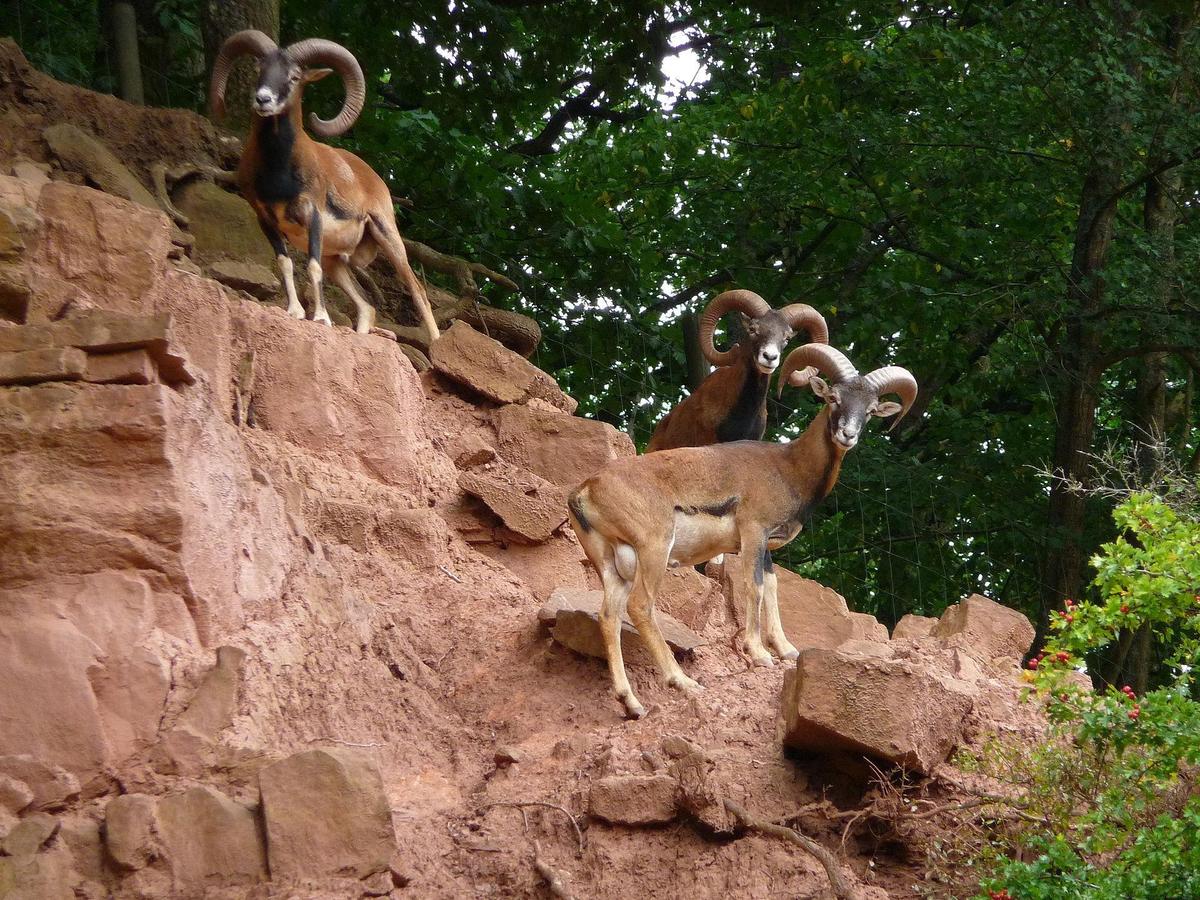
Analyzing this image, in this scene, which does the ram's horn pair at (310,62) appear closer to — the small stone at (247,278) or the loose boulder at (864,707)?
the small stone at (247,278)

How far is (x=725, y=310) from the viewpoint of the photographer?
47.6 feet

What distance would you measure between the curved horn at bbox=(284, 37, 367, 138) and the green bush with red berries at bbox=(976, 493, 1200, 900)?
310 inches

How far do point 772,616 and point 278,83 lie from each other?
6132 millimetres

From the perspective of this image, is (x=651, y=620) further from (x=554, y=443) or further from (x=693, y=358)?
(x=693, y=358)

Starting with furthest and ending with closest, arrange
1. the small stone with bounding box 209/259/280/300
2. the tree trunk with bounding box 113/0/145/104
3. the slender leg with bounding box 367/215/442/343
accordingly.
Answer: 1. the tree trunk with bounding box 113/0/145/104
2. the slender leg with bounding box 367/215/442/343
3. the small stone with bounding box 209/259/280/300

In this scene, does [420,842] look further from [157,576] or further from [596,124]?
[596,124]

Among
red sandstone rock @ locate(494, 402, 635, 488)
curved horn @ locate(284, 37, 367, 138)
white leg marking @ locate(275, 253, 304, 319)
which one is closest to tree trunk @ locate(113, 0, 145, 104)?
curved horn @ locate(284, 37, 367, 138)

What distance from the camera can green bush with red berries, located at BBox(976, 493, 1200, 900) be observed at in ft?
24.7

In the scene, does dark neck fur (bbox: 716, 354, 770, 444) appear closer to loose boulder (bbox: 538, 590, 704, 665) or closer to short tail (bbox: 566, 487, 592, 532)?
loose boulder (bbox: 538, 590, 704, 665)

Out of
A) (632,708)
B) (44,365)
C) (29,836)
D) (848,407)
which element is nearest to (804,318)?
(848,407)

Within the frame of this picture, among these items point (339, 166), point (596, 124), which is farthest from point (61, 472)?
point (596, 124)

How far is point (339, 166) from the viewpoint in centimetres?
1373

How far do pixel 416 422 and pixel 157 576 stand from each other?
4.17 m

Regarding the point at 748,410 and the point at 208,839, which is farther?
the point at 748,410
